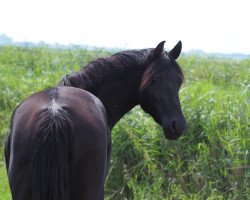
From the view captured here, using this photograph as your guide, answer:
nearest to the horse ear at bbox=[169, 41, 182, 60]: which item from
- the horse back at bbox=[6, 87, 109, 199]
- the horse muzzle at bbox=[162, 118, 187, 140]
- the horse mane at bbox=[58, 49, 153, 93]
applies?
the horse mane at bbox=[58, 49, 153, 93]

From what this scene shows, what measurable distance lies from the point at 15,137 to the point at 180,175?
3.38 m

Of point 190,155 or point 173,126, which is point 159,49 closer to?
point 173,126

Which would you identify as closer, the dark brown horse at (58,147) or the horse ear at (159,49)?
the dark brown horse at (58,147)

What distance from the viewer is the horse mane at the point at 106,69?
4020 millimetres

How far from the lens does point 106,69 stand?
4238 mm

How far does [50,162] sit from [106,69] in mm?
1553

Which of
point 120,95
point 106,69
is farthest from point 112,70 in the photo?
point 120,95

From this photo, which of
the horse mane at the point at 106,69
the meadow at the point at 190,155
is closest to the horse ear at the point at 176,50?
the horse mane at the point at 106,69

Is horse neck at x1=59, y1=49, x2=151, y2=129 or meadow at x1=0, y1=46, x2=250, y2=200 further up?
horse neck at x1=59, y1=49, x2=151, y2=129

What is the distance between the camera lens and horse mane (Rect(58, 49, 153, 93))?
4.02m

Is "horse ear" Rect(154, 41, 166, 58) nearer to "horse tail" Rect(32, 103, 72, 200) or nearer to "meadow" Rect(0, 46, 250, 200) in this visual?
"horse tail" Rect(32, 103, 72, 200)

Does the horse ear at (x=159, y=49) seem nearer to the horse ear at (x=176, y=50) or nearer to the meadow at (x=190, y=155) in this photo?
the horse ear at (x=176, y=50)

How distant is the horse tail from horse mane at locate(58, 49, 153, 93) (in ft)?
3.63

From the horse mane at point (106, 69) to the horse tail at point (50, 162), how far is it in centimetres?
111
